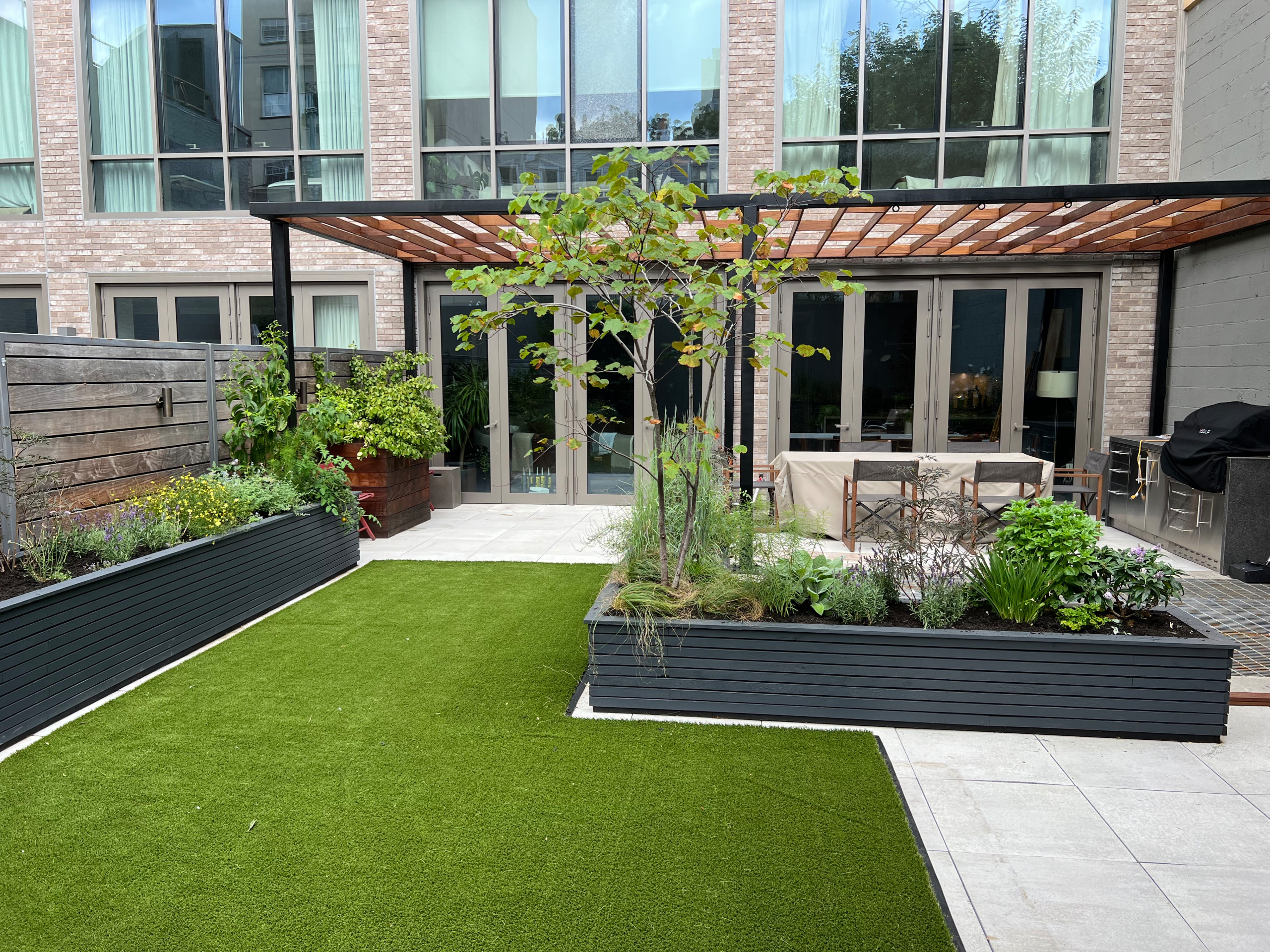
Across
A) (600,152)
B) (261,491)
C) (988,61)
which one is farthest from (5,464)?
(988,61)

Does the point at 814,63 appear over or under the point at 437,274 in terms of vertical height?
over

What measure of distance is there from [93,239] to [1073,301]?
37.0 feet

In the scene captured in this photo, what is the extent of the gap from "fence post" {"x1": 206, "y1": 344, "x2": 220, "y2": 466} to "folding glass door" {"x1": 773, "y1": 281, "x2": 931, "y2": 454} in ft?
19.0

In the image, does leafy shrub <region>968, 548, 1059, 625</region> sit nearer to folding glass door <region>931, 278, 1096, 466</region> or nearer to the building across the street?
the building across the street

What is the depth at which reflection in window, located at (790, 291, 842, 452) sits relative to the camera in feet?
32.2

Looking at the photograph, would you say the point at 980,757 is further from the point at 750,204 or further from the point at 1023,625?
the point at 750,204

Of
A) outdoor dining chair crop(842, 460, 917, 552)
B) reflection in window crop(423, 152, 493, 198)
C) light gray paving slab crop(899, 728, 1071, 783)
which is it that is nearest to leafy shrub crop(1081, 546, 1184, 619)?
light gray paving slab crop(899, 728, 1071, 783)

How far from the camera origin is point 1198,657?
3600 millimetres

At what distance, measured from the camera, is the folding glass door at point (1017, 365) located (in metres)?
9.59

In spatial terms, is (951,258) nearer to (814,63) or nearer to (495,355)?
(814,63)

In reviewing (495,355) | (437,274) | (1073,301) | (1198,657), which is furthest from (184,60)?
(1198,657)

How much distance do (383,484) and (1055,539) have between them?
606 centimetres

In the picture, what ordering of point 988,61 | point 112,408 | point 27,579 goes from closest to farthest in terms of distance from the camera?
point 27,579 → point 112,408 → point 988,61

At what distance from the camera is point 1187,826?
3047 mm
